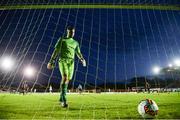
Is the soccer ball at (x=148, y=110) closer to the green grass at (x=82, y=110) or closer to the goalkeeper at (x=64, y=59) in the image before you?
the green grass at (x=82, y=110)

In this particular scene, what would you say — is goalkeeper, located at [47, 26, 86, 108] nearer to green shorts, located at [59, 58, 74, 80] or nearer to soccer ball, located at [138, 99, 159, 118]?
green shorts, located at [59, 58, 74, 80]

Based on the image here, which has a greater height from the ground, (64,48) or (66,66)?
(64,48)

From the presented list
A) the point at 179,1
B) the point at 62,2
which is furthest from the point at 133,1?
the point at 62,2

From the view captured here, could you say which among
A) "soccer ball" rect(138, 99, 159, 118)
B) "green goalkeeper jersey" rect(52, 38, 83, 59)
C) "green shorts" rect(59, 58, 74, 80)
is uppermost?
"green goalkeeper jersey" rect(52, 38, 83, 59)

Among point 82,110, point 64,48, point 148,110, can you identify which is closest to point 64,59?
point 64,48

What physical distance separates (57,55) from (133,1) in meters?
8.38

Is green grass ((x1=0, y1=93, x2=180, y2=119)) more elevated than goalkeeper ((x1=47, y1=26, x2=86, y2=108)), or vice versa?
goalkeeper ((x1=47, y1=26, x2=86, y2=108))

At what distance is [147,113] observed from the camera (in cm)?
632

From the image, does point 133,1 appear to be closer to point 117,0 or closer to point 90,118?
Answer: point 117,0

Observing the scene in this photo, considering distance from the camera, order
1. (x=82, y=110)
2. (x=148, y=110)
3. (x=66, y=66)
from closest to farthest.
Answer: (x=148, y=110), (x=82, y=110), (x=66, y=66)

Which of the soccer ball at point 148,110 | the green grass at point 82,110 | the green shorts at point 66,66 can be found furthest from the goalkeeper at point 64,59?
the soccer ball at point 148,110

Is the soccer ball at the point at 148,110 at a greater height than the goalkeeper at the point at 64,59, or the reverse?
the goalkeeper at the point at 64,59

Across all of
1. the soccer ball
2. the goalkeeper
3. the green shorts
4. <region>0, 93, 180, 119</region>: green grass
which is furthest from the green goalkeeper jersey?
the soccer ball

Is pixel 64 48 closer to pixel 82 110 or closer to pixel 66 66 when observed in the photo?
pixel 66 66
